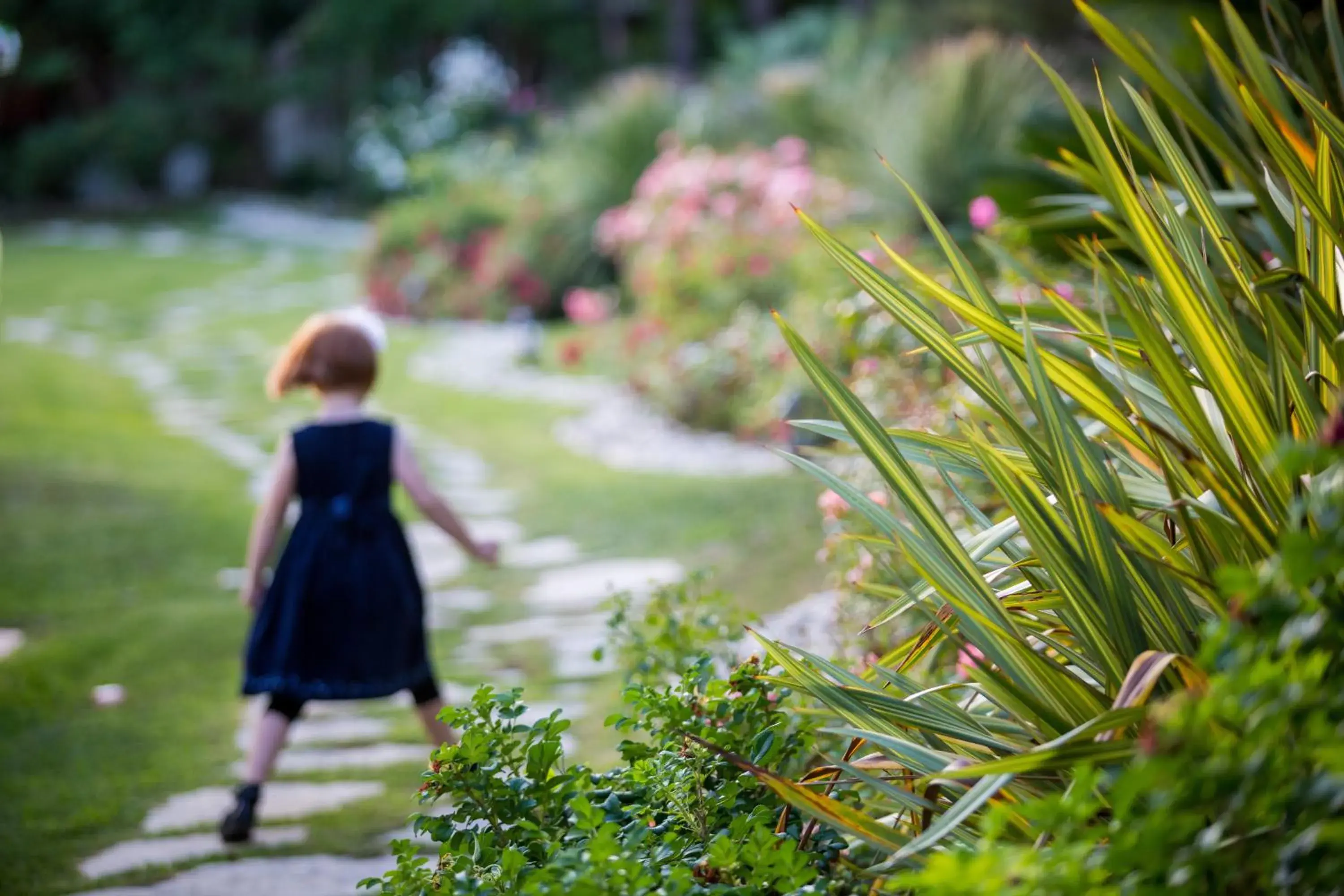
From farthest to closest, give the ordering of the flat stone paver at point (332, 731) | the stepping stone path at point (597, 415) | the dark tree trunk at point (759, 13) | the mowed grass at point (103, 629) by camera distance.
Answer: the dark tree trunk at point (759, 13) < the stepping stone path at point (597, 415) < the flat stone paver at point (332, 731) < the mowed grass at point (103, 629)

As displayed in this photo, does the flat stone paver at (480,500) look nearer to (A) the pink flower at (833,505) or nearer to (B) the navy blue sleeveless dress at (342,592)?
(B) the navy blue sleeveless dress at (342,592)

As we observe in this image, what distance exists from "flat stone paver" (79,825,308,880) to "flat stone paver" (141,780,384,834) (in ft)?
0.22

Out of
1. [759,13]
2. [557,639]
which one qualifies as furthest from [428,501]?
[759,13]

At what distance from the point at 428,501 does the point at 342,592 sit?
0.30m

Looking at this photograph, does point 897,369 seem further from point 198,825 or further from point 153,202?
point 153,202

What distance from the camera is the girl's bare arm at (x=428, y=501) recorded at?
11.4 feet

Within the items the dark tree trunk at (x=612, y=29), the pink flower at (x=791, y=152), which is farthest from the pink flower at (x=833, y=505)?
the dark tree trunk at (x=612, y=29)

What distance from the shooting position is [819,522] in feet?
17.3

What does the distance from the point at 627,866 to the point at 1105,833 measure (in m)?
0.49

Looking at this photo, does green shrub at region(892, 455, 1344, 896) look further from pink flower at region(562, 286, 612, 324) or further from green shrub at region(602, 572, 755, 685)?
pink flower at region(562, 286, 612, 324)

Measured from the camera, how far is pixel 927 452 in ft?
6.51

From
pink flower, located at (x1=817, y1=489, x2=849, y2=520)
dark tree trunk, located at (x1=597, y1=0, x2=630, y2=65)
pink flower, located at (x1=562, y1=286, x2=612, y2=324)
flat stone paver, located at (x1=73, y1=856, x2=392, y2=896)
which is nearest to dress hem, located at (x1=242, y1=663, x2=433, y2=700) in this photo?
flat stone paver, located at (x1=73, y1=856, x2=392, y2=896)

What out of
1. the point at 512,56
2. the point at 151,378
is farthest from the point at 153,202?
the point at 151,378

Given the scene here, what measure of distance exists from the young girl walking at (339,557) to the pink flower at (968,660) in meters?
1.36
